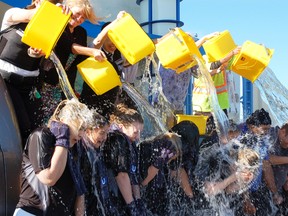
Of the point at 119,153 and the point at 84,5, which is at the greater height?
the point at 84,5

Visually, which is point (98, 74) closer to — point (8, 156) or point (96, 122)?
point (96, 122)

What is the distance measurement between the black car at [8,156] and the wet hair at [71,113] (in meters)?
0.22

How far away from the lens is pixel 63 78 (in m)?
3.59

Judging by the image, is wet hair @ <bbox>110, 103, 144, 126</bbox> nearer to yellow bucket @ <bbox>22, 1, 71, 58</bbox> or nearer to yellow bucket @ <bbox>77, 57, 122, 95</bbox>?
yellow bucket @ <bbox>77, 57, 122, 95</bbox>

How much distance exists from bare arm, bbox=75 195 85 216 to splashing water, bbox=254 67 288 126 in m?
2.58

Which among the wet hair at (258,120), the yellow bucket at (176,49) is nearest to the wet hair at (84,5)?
the yellow bucket at (176,49)

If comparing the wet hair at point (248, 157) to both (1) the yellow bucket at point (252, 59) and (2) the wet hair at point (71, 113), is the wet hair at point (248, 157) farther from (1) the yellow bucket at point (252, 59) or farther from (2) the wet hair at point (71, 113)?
(2) the wet hair at point (71, 113)

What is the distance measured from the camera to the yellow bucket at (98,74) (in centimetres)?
363

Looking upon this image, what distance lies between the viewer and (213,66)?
5.20 metres

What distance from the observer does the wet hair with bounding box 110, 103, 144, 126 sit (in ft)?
12.2

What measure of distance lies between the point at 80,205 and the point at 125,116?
821mm

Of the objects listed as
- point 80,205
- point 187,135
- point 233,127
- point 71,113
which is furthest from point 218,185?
point 71,113

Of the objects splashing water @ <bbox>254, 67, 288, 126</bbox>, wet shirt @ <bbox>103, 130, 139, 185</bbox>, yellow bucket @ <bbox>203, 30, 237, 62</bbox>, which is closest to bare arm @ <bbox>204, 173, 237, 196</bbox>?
wet shirt @ <bbox>103, 130, 139, 185</bbox>

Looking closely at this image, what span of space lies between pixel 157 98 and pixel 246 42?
3.14 ft
